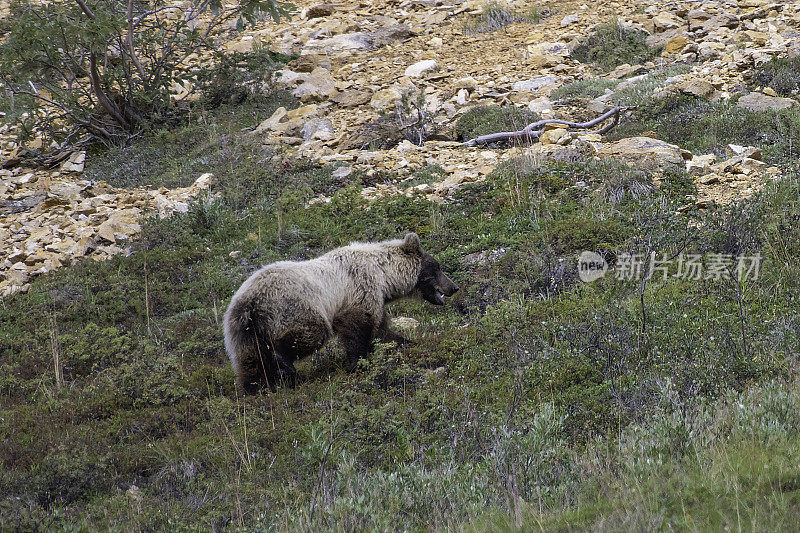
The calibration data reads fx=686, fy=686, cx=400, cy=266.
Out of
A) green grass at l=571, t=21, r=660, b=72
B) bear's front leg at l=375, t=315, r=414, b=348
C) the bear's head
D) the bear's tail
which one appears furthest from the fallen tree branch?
the bear's tail

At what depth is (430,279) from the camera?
818 cm

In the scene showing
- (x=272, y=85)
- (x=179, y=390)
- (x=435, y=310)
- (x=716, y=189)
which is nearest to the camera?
(x=179, y=390)

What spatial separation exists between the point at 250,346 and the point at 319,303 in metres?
0.87

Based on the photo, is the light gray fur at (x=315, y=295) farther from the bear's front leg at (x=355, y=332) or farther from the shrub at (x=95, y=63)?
the shrub at (x=95, y=63)

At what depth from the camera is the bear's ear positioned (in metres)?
8.02

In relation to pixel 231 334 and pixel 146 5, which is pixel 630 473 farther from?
pixel 146 5

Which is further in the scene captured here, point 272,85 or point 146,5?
point 146,5

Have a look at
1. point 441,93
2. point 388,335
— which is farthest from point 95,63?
point 388,335

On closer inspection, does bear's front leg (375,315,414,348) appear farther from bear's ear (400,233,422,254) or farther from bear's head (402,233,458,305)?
bear's ear (400,233,422,254)

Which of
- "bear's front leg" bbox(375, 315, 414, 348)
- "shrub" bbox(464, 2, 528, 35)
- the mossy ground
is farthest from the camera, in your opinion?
"shrub" bbox(464, 2, 528, 35)

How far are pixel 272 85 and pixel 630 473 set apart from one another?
1455 centimetres

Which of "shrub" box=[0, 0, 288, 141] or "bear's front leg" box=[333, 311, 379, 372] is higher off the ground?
"shrub" box=[0, 0, 288, 141]

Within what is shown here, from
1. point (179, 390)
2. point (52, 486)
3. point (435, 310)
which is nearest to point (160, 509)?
point (52, 486)

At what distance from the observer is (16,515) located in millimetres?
4176
